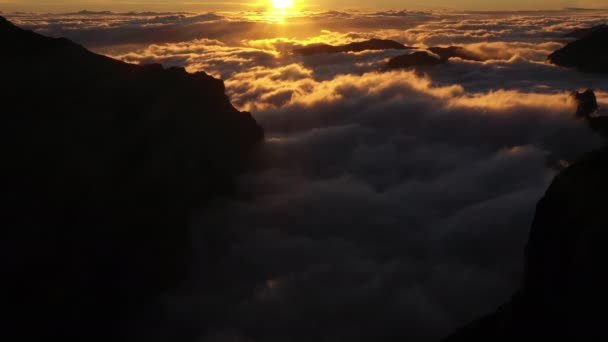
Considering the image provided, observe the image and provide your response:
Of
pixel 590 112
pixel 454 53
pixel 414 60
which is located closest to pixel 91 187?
pixel 590 112

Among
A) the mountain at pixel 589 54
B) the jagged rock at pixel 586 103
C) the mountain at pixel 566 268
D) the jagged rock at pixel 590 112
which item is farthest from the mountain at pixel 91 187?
the mountain at pixel 589 54

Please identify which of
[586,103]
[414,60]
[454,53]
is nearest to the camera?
[586,103]

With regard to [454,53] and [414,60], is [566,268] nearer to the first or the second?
[414,60]

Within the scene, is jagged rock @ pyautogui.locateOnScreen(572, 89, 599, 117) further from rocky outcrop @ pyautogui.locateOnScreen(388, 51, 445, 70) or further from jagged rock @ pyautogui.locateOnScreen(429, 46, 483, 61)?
jagged rock @ pyautogui.locateOnScreen(429, 46, 483, 61)

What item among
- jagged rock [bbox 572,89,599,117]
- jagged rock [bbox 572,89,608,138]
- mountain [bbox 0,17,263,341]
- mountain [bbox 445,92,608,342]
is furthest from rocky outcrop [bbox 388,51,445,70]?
mountain [bbox 445,92,608,342]

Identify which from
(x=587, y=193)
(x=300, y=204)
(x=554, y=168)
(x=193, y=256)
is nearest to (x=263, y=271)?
(x=193, y=256)

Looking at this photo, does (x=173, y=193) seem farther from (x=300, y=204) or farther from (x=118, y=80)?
(x=300, y=204)
